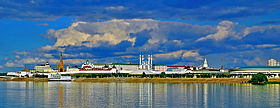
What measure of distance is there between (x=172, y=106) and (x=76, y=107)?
1125 cm

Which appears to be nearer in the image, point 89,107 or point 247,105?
point 89,107

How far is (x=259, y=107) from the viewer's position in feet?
155

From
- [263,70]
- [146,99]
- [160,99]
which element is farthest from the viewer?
[263,70]

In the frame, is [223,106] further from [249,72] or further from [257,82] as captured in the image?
[249,72]

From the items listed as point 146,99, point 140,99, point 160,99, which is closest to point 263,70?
point 160,99

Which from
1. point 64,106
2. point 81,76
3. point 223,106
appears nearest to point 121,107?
point 64,106

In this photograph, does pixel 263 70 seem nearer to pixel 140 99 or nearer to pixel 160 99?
pixel 160 99

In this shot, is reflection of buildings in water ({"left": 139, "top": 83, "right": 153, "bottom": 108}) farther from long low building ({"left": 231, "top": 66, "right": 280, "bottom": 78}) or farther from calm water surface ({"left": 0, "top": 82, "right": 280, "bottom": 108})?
long low building ({"left": 231, "top": 66, "right": 280, "bottom": 78})

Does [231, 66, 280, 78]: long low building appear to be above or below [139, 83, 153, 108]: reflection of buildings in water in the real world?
above

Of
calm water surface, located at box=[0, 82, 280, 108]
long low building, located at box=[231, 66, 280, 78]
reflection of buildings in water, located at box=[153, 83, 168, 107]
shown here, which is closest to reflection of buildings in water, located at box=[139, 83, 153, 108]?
calm water surface, located at box=[0, 82, 280, 108]

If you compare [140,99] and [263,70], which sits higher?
[263,70]

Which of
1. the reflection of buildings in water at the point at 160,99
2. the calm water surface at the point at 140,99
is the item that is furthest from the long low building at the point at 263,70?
the reflection of buildings in water at the point at 160,99

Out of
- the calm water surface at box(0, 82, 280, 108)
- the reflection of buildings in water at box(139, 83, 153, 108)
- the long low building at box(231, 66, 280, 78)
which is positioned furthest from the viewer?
the long low building at box(231, 66, 280, 78)

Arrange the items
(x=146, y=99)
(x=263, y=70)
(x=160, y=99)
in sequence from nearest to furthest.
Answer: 1. (x=146, y=99)
2. (x=160, y=99)
3. (x=263, y=70)
